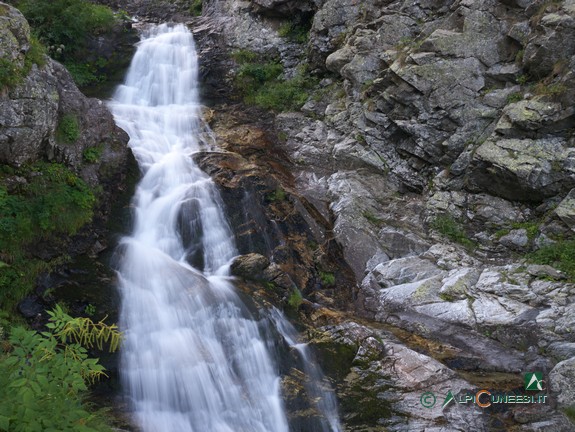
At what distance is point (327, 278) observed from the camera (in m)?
9.81

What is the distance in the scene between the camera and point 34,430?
9.80 feet

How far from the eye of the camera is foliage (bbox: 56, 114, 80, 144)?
9.41m

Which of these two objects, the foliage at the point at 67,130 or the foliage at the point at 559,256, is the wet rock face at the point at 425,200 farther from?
the foliage at the point at 67,130


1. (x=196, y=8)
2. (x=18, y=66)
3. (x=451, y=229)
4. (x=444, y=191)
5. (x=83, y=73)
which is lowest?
(x=451, y=229)

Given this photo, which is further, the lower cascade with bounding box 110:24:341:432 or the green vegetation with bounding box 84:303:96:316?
the green vegetation with bounding box 84:303:96:316

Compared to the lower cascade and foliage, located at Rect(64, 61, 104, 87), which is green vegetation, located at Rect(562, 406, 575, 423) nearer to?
the lower cascade

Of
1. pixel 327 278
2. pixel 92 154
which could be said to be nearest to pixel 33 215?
pixel 92 154

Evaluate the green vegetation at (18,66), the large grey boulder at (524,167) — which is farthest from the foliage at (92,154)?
the large grey boulder at (524,167)

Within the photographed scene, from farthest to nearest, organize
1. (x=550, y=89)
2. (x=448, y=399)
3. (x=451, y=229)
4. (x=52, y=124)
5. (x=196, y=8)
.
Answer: (x=196, y=8) → (x=451, y=229) → (x=550, y=89) → (x=52, y=124) → (x=448, y=399)

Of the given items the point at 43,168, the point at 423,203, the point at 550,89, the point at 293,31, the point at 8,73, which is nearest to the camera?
the point at 8,73

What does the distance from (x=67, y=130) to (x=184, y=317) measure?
4741 mm

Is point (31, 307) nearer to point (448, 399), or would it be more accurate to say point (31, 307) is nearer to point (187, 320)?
point (187, 320)

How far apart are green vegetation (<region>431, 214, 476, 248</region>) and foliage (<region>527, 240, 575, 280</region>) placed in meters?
1.29

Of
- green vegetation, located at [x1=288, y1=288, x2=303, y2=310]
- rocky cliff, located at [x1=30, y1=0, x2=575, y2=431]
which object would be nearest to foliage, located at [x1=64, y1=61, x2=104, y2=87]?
rocky cliff, located at [x1=30, y1=0, x2=575, y2=431]
